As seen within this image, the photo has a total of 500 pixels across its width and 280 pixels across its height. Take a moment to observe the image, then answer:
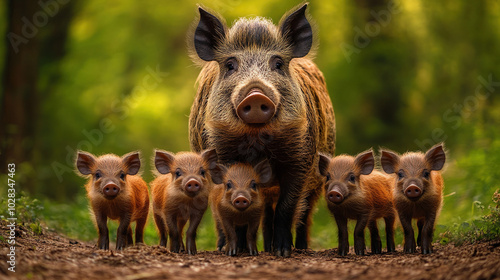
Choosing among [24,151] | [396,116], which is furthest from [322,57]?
[24,151]

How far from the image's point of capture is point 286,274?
203 inches

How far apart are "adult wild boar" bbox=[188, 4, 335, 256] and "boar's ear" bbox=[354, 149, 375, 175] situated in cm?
56

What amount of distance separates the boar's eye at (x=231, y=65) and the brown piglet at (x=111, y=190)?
1371 mm

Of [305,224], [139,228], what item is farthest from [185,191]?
[305,224]

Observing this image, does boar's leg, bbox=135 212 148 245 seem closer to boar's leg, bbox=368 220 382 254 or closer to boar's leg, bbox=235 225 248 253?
boar's leg, bbox=235 225 248 253

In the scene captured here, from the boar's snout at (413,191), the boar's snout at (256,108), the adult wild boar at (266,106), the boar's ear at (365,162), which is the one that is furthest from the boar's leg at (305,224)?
the boar's snout at (256,108)

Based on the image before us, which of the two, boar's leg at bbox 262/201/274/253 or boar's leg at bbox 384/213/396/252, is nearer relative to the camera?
boar's leg at bbox 384/213/396/252

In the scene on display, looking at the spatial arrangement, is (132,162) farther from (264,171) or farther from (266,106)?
(266,106)

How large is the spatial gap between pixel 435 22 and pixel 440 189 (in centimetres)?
973

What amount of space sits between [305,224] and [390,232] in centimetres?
139

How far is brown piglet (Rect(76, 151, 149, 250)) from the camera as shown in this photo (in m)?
7.12

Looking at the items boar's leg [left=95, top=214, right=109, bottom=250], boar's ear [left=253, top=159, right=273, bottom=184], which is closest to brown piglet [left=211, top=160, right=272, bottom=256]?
boar's ear [left=253, top=159, right=273, bottom=184]

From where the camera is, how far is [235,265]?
232 inches

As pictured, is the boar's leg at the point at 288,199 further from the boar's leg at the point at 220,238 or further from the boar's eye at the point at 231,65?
the boar's leg at the point at 220,238
